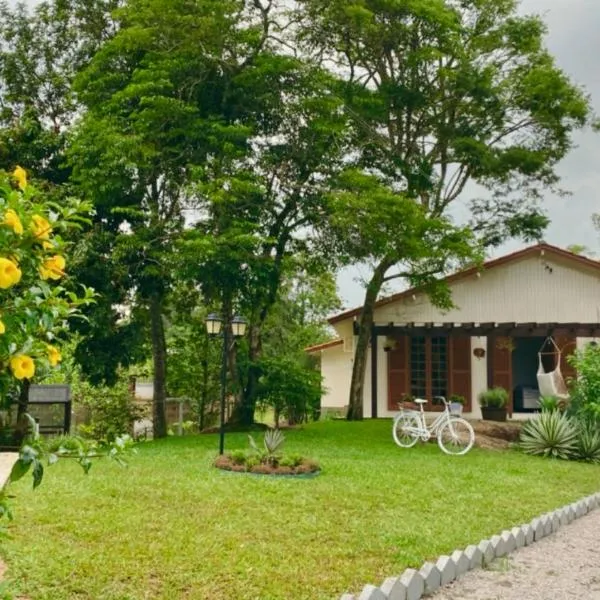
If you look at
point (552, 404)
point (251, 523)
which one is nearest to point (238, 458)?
point (251, 523)

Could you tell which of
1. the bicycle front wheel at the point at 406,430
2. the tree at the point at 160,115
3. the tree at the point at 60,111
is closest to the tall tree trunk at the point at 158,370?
the tree at the point at 160,115

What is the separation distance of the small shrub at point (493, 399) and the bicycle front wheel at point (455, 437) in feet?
14.8

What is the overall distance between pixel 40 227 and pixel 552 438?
37.4 feet

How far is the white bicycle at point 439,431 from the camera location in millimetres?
12117

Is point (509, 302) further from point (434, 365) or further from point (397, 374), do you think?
point (397, 374)

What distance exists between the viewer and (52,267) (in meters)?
2.31

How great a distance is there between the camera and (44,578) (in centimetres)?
440

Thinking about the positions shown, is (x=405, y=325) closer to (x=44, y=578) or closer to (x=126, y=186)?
(x=126, y=186)

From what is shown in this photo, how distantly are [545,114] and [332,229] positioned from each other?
6.80 m

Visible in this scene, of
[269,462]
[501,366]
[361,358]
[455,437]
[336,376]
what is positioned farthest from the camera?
[336,376]

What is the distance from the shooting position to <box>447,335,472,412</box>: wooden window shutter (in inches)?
750

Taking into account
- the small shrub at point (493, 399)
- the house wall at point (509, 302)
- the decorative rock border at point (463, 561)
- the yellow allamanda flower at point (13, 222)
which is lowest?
the decorative rock border at point (463, 561)

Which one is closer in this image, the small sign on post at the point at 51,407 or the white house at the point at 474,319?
the small sign on post at the point at 51,407

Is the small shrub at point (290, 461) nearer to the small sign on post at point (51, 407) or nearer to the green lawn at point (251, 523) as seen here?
the green lawn at point (251, 523)
